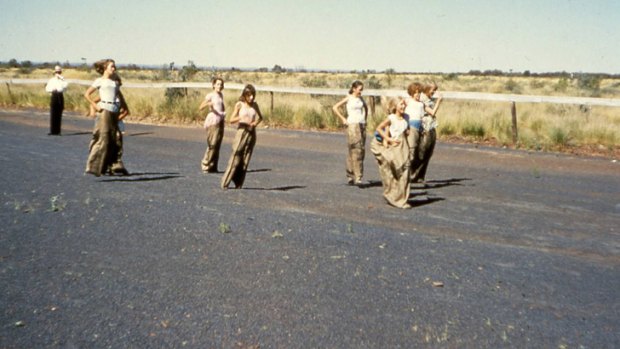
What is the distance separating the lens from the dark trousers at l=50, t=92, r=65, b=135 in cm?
1831

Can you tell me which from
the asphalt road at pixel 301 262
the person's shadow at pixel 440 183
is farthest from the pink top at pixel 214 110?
the person's shadow at pixel 440 183

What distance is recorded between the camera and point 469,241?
7660 millimetres

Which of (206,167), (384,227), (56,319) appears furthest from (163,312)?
(206,167)

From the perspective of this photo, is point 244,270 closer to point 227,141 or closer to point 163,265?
point 163,265

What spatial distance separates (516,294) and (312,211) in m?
3.82

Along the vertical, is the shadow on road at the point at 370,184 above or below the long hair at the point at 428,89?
below

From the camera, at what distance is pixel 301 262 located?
6.57 metres

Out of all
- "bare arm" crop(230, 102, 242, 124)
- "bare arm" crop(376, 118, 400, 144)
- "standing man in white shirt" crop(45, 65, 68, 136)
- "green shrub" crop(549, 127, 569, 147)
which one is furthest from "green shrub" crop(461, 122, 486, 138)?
"standing man in white shirt" crop(45, 65, 68, 136)

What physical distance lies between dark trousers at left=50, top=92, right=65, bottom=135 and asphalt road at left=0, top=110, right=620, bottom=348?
6.42 metres

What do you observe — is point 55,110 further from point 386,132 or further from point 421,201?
point 421,201

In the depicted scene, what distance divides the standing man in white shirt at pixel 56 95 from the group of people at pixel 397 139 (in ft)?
32.8

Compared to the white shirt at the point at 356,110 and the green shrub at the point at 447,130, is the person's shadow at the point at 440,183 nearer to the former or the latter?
the white shirt at the point at 356,110

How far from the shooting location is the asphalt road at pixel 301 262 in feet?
15.9

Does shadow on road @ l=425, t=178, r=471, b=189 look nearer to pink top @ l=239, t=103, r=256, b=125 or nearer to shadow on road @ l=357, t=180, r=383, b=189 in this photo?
shadow on road @ l=357, t=180, r=383, b=189
